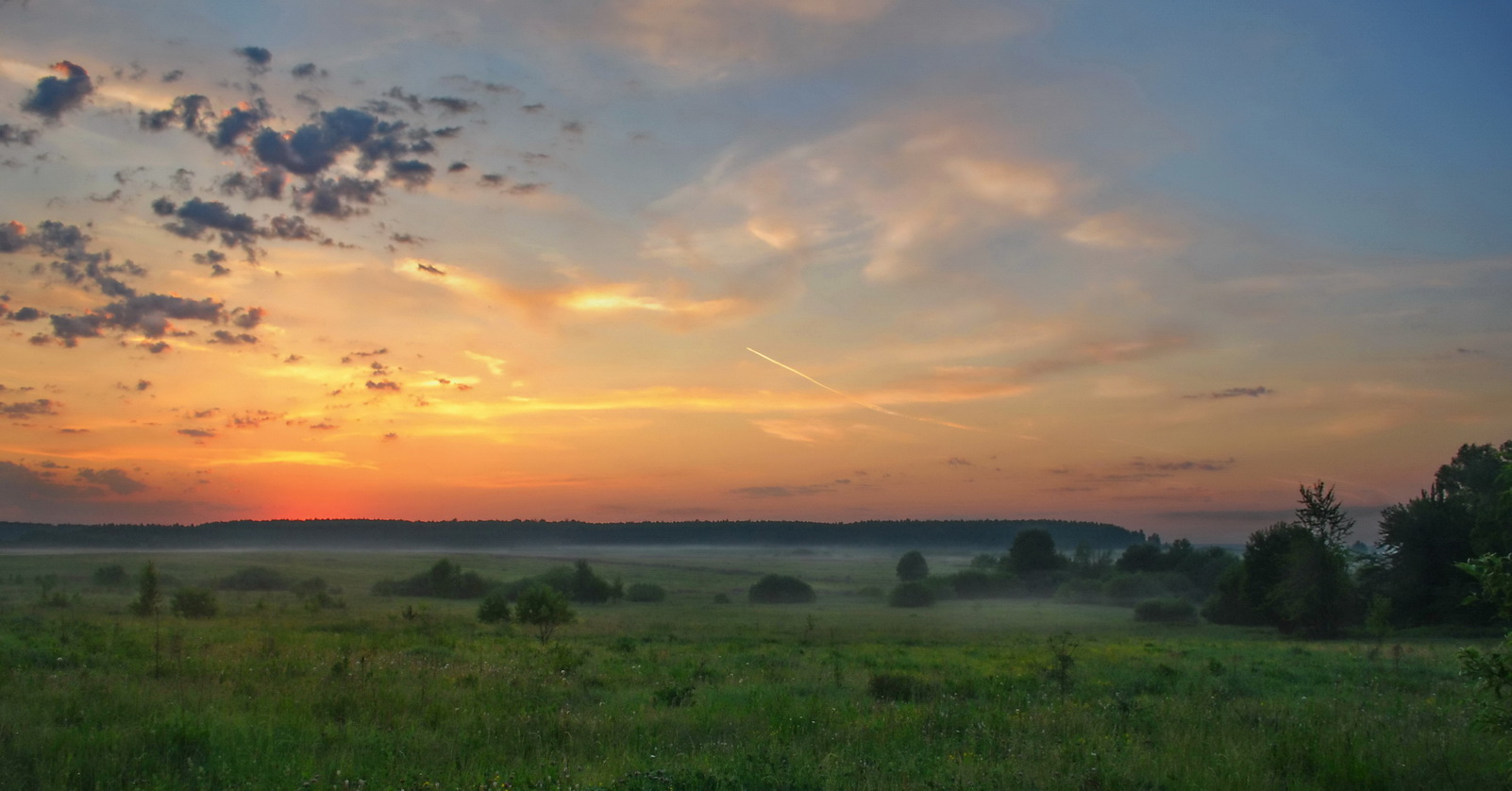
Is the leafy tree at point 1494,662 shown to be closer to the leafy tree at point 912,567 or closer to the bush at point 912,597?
the bush at point 912,597

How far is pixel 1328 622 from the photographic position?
48031 millimetres

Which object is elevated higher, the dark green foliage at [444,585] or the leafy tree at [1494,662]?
the leafy tree at [1494,662]

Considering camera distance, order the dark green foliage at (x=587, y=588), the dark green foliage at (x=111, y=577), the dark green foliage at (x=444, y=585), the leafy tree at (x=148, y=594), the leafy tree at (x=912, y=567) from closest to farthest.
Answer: the leafy tree at (x=148, y=594) → the dark green foliage at (x=111, y=577) → the dark green foliage at (x=587, y=588) → the dark green foliage at (x=444, y=585) → the leafy tree at (x=912, y=567)

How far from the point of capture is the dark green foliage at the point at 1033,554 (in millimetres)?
113000

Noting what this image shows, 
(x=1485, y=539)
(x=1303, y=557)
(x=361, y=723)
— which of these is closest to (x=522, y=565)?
(x=1303, y=557)

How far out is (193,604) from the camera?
137 feet

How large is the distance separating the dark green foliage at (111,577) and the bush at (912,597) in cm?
7420

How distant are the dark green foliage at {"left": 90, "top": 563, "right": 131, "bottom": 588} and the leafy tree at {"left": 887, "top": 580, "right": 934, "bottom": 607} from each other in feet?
243

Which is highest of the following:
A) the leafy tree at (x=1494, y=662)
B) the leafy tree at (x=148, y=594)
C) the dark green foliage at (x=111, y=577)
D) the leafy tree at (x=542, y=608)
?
the leafy tree at (x=1494, y=662)

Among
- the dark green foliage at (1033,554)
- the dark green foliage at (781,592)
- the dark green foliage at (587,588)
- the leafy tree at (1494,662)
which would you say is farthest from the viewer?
the dark green foliage at (1033,554)

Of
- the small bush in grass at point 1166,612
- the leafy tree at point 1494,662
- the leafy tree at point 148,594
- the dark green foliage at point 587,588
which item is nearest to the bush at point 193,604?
the leafy tree at point 148,594

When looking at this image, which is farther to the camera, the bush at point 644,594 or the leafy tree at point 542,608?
the bush at point 644,594

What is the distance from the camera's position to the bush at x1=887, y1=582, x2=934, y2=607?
9738cm

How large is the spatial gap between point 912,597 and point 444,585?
169 feet
